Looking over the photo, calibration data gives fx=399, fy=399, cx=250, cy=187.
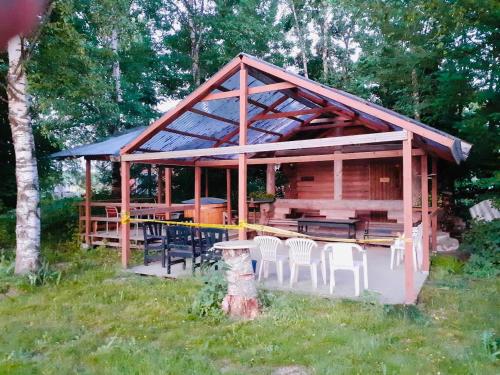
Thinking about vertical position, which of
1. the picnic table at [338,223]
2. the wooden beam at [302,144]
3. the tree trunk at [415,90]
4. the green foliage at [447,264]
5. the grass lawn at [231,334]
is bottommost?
the grass lawn at [231,334]

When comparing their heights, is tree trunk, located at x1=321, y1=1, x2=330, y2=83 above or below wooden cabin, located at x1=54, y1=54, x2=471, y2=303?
above

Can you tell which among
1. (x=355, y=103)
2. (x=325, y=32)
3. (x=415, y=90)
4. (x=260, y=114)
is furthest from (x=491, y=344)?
(x=325, y=32)

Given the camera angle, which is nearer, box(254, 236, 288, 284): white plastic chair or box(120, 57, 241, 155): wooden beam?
box(254, 236, 288, 284): white plastic chair

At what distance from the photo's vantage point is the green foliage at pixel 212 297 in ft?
17.7

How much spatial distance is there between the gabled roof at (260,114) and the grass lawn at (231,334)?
8.05 ft

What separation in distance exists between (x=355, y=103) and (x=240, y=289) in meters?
3.28

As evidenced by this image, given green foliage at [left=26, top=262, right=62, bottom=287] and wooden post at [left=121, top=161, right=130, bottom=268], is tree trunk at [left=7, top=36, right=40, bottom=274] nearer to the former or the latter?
green foliage at [left=26, top=262, right=62, bottom=287]

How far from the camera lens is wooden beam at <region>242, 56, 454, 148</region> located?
554 centimetres

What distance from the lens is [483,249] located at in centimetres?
861

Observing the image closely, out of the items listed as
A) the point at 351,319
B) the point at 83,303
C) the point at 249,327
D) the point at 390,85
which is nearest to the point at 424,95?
the point at 390,85

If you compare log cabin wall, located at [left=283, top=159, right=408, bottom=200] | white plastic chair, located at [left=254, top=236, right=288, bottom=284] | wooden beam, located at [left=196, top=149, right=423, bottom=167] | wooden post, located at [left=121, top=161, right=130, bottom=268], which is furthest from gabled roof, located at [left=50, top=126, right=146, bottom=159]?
log cabin wall, located at [left=283, top=159, right=408, bottom=200]

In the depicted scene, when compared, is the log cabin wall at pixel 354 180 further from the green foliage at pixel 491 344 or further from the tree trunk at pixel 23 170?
the tree trunk at pixel 23 170

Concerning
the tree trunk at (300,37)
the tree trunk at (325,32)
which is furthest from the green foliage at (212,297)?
the tree trunk at (325,32)

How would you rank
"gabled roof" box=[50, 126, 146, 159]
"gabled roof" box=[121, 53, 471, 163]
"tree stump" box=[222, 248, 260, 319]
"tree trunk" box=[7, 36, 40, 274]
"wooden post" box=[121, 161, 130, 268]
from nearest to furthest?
"tree stump" box=[222, 248, 260, 319]
"gabled roof" box=[121, 53, 471, 163]
"tree trunk" box=[7, 36, 40, 274]
"wooden post" box=[121, 161, 130, 268]
"gabled roof" box=[50, 126, 146, 159]
